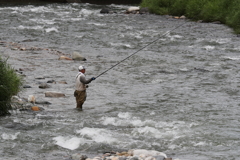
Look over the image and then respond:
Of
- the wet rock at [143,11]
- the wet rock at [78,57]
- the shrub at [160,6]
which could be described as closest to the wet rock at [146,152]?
the wet rock at [78,57]

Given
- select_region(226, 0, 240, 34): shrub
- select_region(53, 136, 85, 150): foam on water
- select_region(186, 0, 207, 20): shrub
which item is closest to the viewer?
select_region(53, 136, 85, 150): foam on water

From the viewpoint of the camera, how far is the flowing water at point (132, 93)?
28.1 feet

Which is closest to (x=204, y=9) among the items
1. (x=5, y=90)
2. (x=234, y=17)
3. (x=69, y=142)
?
(x=234, y=17)

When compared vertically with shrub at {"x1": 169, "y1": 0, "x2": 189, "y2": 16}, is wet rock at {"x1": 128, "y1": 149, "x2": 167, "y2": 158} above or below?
below

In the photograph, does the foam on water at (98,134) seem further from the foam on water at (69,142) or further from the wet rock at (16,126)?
the wet rock at (16,126)

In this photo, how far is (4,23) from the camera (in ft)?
88.2

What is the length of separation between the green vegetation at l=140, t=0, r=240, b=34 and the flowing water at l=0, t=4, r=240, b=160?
1015 mm

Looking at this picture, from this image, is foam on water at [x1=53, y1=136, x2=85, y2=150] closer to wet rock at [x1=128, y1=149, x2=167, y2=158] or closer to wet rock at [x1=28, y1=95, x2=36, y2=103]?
wet rock at [x1=128, y1=149, x2=167, y2=158]

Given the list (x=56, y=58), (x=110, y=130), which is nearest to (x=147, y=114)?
(x=110, y=130)

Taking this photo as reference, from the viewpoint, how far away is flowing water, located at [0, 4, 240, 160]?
28.1 ft

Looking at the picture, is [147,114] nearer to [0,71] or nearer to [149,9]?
[0,71]

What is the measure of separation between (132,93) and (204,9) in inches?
658

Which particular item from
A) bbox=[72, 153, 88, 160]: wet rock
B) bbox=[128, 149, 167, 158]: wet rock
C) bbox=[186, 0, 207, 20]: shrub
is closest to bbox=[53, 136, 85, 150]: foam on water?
bbox=[72, 153, 88, 160]: wet rock

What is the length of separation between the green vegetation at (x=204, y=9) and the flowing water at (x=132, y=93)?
3.33 feet
